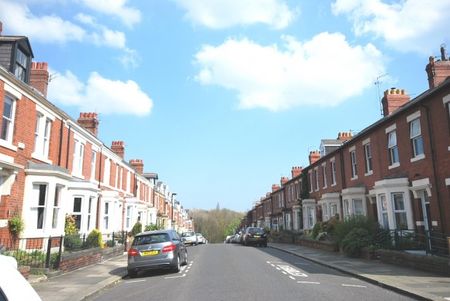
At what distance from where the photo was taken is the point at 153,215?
47.8 meters

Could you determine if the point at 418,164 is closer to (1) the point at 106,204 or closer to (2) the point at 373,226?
(2) the point at 373,226

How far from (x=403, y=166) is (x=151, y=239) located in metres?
12.4

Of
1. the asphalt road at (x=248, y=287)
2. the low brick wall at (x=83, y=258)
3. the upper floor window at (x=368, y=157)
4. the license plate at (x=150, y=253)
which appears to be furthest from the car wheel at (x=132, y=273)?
the upper floor window at (x=368, y=157)

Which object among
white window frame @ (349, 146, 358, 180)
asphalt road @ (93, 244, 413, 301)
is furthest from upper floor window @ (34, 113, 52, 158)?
white window frame @ (349, 146, 358, 180)

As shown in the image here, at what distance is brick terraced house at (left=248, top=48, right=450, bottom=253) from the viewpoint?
16.4 m

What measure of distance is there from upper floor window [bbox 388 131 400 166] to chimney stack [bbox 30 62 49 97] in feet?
60.6

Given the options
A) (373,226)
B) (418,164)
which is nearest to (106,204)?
(373,226)

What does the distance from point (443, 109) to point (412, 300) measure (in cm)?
964

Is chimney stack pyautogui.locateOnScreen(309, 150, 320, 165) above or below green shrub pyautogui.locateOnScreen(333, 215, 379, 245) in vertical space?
above

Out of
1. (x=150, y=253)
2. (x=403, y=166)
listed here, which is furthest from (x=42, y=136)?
(x=403, y=166)

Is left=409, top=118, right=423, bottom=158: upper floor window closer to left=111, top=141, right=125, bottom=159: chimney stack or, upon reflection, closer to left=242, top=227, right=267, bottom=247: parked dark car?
left=242, top=227, right=267, bottom=247: parked dark car

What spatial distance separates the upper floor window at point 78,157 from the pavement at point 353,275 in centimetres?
766

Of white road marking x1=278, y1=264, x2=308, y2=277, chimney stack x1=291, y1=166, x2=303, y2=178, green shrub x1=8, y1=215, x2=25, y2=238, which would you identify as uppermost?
chimney stack x1=291, y1=166, x2=303, y2=178

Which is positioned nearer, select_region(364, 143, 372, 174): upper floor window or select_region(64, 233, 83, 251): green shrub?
select_region(64, 233, 83, 251): green shrub
